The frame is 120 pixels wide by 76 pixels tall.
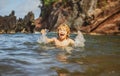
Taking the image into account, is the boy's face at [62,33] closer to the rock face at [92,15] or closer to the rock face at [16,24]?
the rock face at [92,15]

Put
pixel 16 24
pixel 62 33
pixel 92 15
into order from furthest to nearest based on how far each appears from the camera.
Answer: pixel 16 24 < pixel 92 15 < pixel 62 33

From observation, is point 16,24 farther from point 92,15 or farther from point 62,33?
point 62,33

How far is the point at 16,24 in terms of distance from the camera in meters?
59.3

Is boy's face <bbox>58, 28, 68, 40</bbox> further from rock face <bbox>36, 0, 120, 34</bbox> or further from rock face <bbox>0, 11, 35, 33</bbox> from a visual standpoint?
rock face <bbox>0, 11, 35, 33</bbox>

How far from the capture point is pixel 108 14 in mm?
45906

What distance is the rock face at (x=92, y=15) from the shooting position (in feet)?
145

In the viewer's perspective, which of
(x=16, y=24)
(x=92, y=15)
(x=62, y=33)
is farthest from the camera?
(x=16, y=24)

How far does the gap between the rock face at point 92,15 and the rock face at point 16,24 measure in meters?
7.28

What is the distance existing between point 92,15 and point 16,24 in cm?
1937

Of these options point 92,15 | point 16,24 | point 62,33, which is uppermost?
point 92,15

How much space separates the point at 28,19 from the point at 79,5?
47.8 feet

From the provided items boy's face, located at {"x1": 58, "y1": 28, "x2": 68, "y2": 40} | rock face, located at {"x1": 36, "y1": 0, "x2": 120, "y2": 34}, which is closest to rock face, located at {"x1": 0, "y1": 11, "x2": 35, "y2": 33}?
rock face, located at {"x1": 36, "y1": 0, "x2": 120, "y2": 34}

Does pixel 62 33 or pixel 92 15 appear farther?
pixel 92 15

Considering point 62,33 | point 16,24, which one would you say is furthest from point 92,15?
point 62,33
